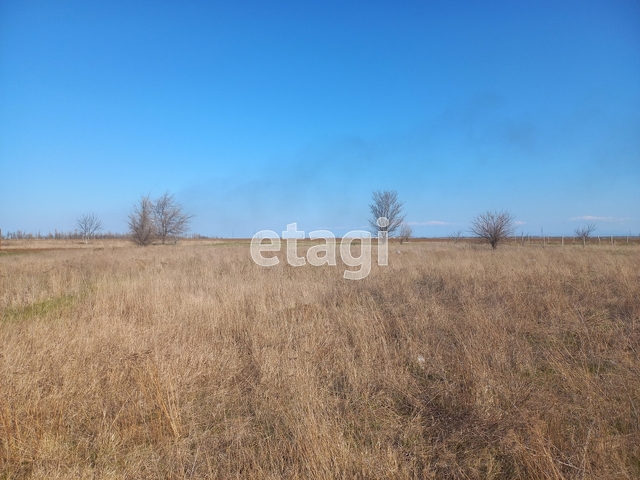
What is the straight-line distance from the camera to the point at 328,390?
2980 mm

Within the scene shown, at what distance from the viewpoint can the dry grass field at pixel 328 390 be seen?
6.91 ft

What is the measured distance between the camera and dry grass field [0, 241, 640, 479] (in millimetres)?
2105

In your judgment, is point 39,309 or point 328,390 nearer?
point 328,390

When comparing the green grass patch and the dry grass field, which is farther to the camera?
the green grass patch

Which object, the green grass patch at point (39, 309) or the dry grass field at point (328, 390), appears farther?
the green grass patch at point (39, 309)

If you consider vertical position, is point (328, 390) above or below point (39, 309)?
below

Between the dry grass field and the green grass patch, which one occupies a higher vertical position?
the green grass patch

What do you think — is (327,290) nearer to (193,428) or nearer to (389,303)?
(389,303)

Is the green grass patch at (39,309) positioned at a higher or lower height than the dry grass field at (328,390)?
higher

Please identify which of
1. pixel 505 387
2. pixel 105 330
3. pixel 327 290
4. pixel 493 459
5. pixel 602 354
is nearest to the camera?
pixel 493 459

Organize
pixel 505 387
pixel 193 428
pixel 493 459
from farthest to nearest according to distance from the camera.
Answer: pixel 505 387
pixel 193 428
pixel 493 459

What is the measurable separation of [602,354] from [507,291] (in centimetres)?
285

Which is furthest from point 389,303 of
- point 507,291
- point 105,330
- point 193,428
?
point 105,330

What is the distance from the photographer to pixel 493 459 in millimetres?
2070
